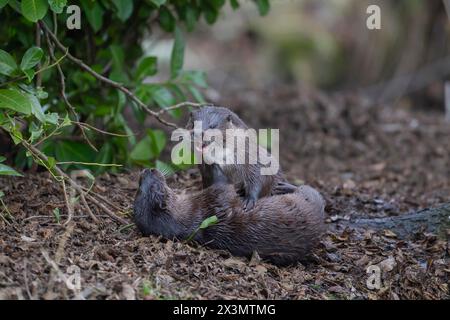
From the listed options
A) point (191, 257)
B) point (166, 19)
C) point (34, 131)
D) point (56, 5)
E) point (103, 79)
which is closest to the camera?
point (191, 257)

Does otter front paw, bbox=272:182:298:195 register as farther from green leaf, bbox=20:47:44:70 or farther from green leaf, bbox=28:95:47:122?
green leaf, bbox=20:47:44:70

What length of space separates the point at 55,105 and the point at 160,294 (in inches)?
113

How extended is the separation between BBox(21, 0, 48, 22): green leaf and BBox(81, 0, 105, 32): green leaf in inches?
30.8

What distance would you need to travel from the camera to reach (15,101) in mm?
5273

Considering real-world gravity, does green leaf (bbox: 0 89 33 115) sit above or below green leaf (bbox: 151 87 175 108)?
above

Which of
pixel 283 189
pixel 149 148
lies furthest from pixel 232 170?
pixel 149 148

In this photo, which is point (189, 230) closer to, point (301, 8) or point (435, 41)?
point (435, 41)

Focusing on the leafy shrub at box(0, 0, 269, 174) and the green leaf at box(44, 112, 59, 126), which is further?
the leafy shrub at box(0, 0, 269, 174)

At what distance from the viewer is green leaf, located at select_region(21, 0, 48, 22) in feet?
18.3

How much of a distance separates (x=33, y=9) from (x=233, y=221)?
2.24 metres

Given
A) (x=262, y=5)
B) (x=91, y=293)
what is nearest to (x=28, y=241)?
(x=91, y=293)

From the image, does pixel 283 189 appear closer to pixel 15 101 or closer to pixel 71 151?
pixel 71 151

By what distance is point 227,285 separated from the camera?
488cm

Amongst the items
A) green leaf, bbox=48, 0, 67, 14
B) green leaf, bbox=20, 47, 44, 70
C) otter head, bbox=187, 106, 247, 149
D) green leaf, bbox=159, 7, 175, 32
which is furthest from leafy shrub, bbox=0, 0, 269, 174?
otter head, bbox=187, 106, 247, 149
